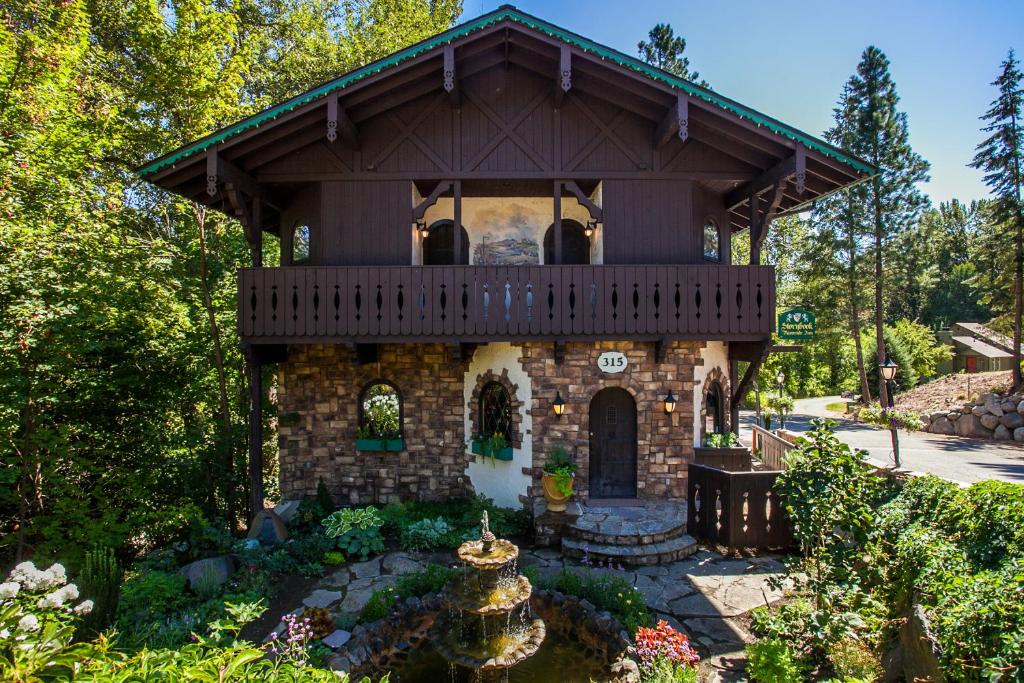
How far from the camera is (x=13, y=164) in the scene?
A: 8539 millimetres

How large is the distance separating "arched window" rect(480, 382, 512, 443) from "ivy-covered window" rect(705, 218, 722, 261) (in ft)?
18.7

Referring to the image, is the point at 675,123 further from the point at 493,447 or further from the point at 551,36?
the point at 493,447

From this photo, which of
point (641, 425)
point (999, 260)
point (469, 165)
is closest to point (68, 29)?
point (469, 165)

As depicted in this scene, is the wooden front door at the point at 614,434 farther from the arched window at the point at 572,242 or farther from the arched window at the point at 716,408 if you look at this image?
the arched window at the point at 572,242

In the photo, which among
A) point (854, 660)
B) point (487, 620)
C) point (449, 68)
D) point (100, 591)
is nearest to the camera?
point (854, 660)

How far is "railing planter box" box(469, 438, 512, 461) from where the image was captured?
10.5 metres

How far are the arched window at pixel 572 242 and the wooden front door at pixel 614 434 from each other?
3.08 m

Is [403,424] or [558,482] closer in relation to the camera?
[558,482]

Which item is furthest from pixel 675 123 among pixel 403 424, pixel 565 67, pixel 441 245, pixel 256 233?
pixel 256 233

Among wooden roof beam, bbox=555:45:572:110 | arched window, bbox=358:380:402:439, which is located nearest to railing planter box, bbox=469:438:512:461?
arched window, bbox=358:380:402:439

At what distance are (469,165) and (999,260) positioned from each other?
24.3 metres

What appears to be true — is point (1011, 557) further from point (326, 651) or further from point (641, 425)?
point (326, 651)

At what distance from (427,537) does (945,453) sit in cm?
1698

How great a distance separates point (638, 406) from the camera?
10398mm
